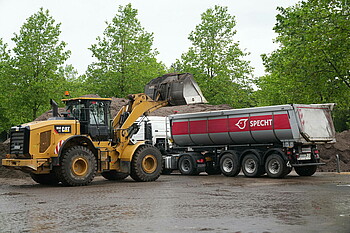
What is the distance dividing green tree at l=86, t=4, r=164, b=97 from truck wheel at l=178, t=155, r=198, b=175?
1488cm

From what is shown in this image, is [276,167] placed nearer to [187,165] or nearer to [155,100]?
[187,165]

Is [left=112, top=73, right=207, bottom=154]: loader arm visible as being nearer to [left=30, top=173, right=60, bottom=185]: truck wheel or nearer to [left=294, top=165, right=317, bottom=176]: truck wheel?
[left=30, top=173, right=60, bottom=185]: truck wheel

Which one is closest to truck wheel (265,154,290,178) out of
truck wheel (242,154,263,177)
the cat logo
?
truck wheel (242,154,263,177)

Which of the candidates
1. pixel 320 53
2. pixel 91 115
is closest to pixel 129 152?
pixel 91 115

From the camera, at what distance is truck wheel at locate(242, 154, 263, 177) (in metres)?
21.3

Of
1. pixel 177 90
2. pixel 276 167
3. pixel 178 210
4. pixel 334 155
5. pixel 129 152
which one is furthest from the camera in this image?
pixel 334 155

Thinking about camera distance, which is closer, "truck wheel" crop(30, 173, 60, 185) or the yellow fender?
"truck wheel" crop(30, 173, 60, 185)

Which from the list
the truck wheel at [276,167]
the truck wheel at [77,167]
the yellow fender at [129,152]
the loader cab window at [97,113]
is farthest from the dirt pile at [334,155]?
the truck wheel at [77,167]

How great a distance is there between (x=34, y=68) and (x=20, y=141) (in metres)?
17.1

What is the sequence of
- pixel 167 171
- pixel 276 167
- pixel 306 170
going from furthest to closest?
pixel 167 171 < pixel 306 170 < pixel 276 167

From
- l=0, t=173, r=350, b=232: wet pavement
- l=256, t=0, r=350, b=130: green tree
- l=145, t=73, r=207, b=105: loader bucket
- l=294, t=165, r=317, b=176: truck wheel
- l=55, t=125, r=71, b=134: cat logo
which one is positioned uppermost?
l=256, t=0, r=350, b=130: green tree

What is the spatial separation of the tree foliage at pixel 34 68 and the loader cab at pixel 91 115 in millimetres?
14819

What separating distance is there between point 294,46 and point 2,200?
806 inches

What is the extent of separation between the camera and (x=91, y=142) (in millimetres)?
18250
